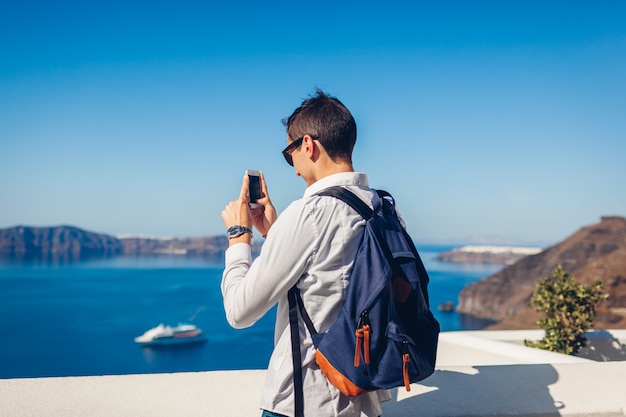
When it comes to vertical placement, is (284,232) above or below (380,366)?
above

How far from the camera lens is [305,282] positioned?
1168mm

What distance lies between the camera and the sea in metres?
53.1

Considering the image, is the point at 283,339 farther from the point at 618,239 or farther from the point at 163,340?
the point at 618,239

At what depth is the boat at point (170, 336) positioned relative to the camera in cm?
5775

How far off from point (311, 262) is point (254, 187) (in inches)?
17.2

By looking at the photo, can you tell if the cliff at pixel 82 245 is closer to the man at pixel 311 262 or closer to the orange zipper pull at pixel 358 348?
the man at pixel 311 262

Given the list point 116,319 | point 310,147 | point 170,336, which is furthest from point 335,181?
point 116,319

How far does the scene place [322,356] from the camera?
44.6 inches

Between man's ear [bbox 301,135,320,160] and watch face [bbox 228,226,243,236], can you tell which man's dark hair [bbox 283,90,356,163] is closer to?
man's ear [bbox 301,135,320,160]

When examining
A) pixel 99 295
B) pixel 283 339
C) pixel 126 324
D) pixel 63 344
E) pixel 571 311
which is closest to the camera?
pixel 283 339

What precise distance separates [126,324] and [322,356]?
73.0 meters

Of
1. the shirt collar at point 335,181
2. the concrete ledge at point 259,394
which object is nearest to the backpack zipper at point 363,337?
the shirt collar at point 335,181

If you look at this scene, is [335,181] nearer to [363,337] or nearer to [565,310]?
[363,337]

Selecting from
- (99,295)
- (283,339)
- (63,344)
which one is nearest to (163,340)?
(63,344)
